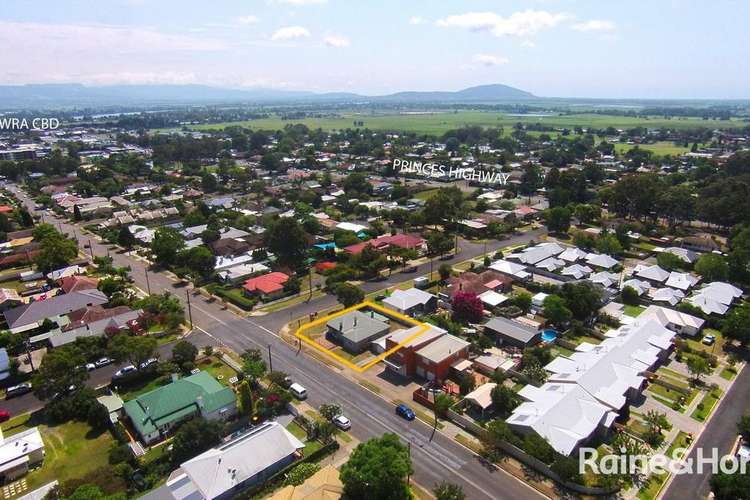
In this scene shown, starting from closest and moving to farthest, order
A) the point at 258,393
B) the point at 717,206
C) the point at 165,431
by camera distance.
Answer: the point at 165,431, the point at 258,393, the point at 717,206

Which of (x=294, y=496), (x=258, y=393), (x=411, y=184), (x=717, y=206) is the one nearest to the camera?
(x=294, y=496)

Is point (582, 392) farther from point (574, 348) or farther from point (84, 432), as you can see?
point (84, 432)

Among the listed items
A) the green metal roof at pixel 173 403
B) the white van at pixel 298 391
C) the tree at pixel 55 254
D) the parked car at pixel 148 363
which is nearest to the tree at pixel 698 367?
the white van at pixel 298 391

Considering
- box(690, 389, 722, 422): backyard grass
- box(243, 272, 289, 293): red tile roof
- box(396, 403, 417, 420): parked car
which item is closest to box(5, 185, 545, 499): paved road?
box(396, 403, 417, 420): parked car

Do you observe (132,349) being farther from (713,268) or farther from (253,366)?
(713,268)

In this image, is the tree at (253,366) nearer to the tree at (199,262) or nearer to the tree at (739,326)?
the tree at (199,262)

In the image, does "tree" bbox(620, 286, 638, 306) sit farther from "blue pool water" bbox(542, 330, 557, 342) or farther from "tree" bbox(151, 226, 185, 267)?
"tree" bbox(151, 226, 185, 267)

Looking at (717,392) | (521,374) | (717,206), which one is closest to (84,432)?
(521,374)
